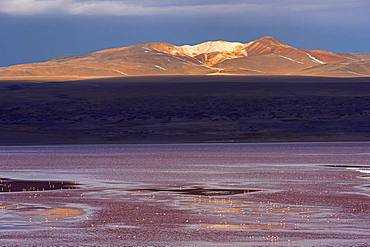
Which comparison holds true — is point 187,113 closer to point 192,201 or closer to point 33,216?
point 192,201

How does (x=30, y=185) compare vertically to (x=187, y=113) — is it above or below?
above

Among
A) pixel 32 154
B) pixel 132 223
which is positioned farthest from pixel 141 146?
pixel 132 223

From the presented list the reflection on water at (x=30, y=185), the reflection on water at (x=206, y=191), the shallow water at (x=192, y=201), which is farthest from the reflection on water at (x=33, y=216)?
the reflection on water at (x=30, y=185)

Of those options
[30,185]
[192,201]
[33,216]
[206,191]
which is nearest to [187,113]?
[30,185]

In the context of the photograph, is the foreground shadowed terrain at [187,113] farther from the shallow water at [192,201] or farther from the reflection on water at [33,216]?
the reflection on water at [33,216]

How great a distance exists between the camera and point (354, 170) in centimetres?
4309

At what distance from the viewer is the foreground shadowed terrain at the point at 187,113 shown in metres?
79.0

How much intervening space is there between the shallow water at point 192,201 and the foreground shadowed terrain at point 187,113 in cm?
2367

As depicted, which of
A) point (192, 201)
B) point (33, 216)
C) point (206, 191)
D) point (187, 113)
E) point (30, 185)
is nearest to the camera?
point (33, 216)

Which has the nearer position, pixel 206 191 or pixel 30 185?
pixel 206 191

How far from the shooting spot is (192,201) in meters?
30.5

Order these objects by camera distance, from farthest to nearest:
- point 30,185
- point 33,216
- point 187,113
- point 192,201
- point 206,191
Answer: point 187,113, point 30,185, point 206,191, point 192,201, point 33,216

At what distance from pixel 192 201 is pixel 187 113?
210ft

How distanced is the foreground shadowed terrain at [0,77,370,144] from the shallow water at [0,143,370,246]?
2367 centimetres
